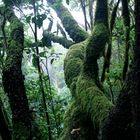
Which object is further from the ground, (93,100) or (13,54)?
(13,54)

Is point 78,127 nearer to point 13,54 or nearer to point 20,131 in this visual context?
point 20,131

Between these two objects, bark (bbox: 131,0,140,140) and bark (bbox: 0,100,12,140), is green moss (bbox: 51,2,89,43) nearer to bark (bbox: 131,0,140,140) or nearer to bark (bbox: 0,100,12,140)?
bark (bbox: 0,100,12,140)

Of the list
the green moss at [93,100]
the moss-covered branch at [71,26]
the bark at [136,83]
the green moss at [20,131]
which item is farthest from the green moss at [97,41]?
the moss-covered branch at [71,26]

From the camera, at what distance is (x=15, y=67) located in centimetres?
430

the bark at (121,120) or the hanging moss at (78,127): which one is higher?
the bark at (121,120)

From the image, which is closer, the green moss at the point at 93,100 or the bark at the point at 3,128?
the green moss at the point at 93,100

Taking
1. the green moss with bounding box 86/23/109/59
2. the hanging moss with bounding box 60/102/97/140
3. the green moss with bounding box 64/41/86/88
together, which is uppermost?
the green moss with bounding box 86/23/109/59

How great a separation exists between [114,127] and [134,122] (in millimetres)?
395

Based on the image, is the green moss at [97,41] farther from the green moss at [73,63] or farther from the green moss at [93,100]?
the green moss at [73,63]

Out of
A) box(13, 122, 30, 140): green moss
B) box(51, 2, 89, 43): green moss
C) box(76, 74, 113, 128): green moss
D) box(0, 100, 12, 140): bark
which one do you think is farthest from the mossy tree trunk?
box(51, 2, 89, 43): green moss

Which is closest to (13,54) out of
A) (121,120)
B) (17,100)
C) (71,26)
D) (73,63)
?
(17,100)

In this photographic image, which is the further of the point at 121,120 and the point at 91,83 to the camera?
the point at 91,83

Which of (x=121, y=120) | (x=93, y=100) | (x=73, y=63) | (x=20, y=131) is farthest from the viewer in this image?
(x=73, y=63)

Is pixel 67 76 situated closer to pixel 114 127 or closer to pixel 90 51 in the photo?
pixel 90 51
